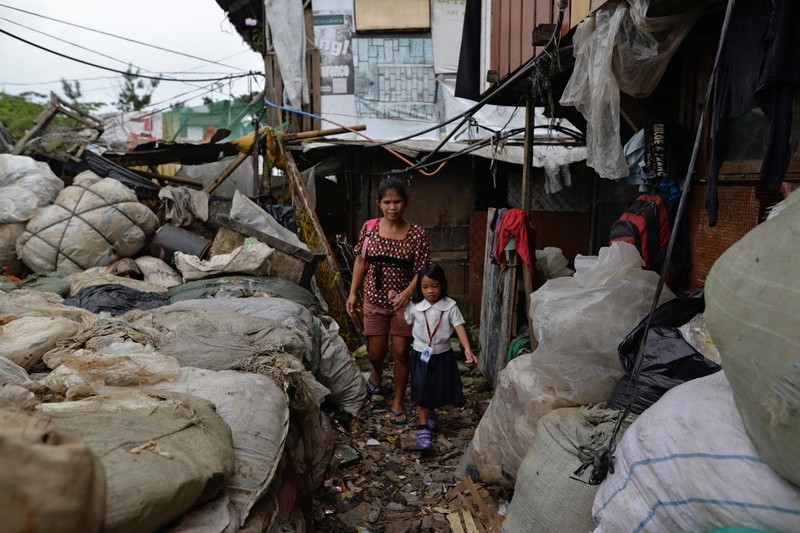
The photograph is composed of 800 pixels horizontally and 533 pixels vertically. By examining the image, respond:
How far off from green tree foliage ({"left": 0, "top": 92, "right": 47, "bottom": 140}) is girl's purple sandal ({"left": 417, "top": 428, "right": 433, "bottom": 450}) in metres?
9.95

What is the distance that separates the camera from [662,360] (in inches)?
88.6

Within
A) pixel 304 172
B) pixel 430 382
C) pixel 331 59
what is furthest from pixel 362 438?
pixel 331 59

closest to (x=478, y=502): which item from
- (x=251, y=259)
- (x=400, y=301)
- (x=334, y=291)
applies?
(x=400, y=301)

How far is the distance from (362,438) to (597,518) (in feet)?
8.80

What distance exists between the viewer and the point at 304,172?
8.75m

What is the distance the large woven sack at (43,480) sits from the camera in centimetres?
92

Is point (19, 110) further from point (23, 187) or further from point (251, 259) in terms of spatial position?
point (251, 259)

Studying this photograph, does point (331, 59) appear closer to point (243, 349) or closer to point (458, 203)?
point (458, 203)

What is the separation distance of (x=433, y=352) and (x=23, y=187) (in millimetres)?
5325

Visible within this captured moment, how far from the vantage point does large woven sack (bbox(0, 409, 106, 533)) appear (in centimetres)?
92

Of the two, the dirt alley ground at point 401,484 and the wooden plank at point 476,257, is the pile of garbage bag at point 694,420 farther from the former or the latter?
the wooden plank at point 476,257

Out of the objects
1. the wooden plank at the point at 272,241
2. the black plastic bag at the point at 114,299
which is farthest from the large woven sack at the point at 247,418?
the wooden plank at the point at 272,241

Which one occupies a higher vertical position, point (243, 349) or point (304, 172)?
point (304, 172)

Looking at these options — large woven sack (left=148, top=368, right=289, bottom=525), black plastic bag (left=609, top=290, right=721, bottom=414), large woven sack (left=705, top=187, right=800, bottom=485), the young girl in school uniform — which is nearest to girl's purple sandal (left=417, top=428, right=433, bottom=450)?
the young girl in school uniform
